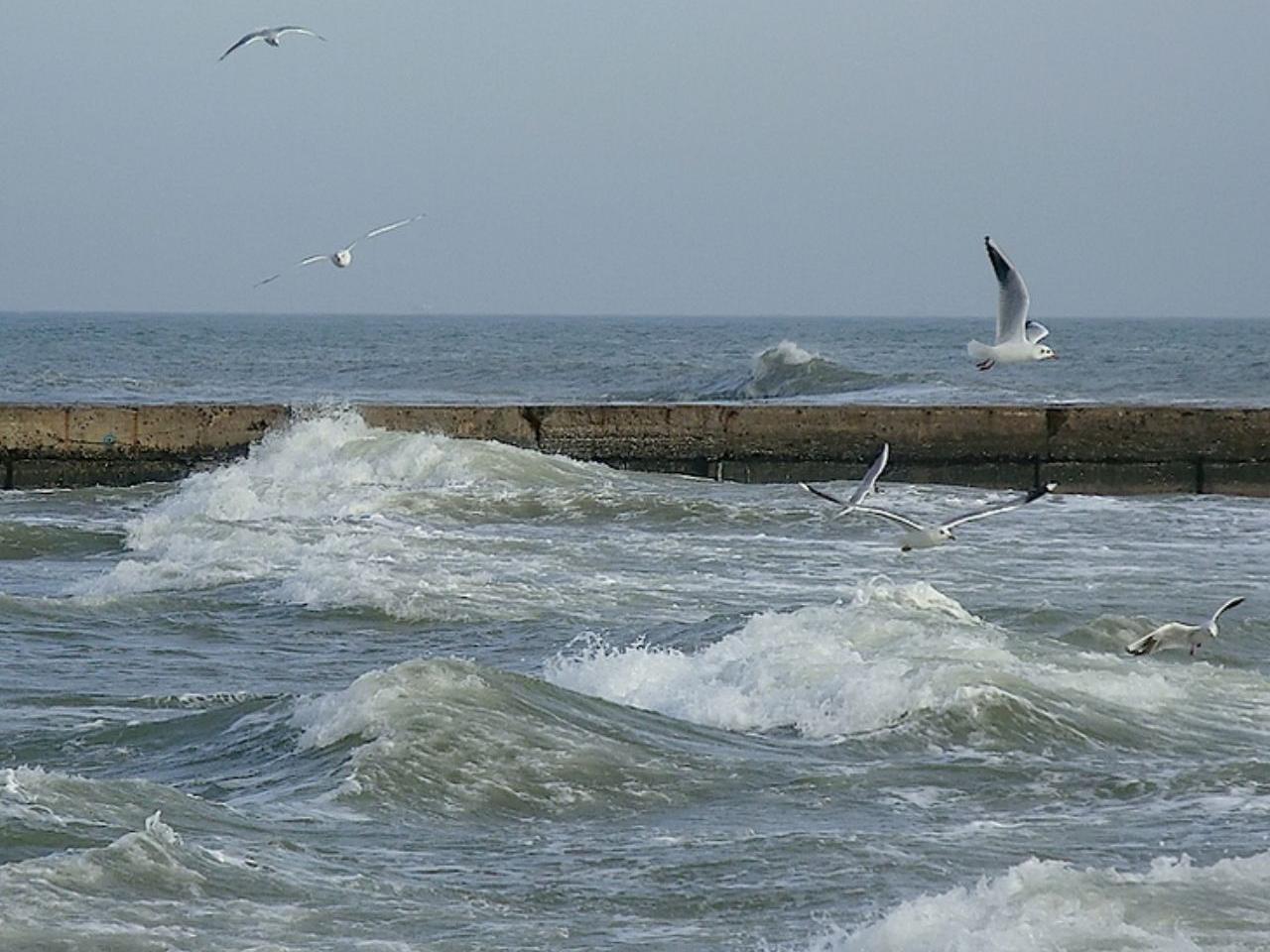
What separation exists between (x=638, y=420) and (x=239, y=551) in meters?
6.43

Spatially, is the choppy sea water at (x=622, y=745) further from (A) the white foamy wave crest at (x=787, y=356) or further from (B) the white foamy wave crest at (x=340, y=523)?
(A) the white foamy wave crest at (x=787, y=356)

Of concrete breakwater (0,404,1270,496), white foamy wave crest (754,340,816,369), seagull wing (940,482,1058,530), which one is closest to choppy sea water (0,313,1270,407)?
white foamy wave crest (754,340,816,369)

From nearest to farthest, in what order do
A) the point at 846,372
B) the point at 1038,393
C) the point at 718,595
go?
the point at 718,595 → the point at 1038,393 → the point at 846,372

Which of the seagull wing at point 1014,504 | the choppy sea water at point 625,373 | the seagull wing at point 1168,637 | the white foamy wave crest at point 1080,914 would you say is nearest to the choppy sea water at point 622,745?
the white foamy wave crest at point 1080,914

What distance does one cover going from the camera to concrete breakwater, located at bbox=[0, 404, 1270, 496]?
1925 cm

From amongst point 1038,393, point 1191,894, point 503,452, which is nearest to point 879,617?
point 1191,894

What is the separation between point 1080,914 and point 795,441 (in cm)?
1384

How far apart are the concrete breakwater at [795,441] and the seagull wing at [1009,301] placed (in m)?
9.06

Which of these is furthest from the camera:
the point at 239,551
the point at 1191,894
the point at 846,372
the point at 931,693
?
the point at 846,372

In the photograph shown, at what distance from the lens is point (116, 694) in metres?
9.61

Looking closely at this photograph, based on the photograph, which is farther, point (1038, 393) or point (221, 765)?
point (1038, 393)

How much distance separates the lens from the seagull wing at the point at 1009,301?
32.9 ft

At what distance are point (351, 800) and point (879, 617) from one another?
399 centimetres

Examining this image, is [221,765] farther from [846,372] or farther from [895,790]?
[846,372]
